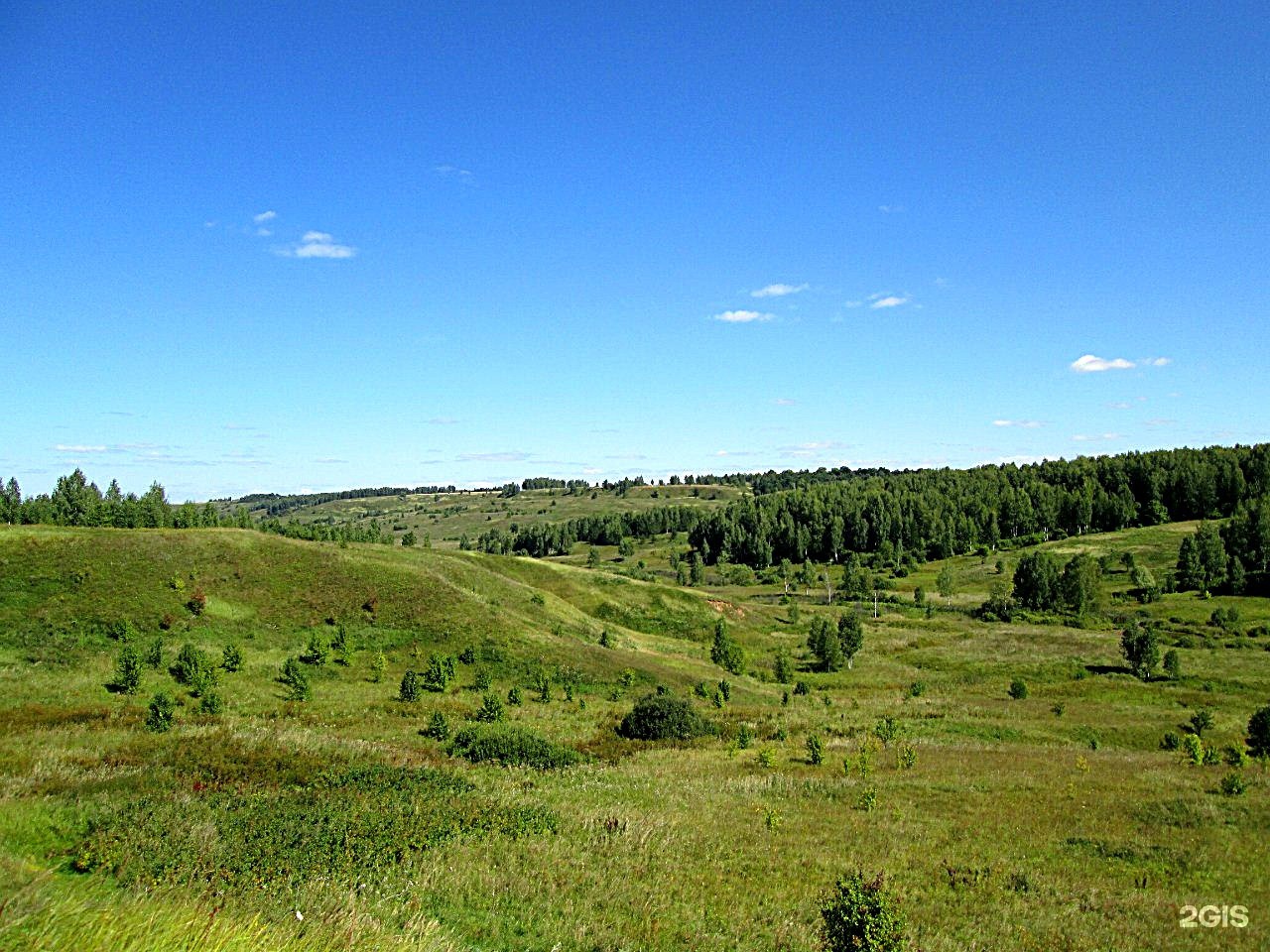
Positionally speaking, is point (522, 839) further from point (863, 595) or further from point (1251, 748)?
point (863, 595)

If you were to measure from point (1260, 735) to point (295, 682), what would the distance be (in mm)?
49558

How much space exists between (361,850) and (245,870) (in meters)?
2.42

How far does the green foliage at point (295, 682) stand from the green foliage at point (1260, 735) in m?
48.5

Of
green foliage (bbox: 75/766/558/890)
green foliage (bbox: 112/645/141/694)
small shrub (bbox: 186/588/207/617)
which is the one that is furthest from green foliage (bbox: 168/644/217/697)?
green foliage (bbox: 75/766/558/890)

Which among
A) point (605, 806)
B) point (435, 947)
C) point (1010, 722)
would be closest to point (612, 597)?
point (1010, 722)

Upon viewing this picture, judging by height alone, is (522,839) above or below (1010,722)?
above

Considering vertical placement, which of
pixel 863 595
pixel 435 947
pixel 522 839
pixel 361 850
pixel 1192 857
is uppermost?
pixel 435 947

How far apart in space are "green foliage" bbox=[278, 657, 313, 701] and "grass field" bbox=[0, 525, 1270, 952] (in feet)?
3.49

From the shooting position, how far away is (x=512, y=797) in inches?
784

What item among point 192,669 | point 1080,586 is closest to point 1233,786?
point 192,669

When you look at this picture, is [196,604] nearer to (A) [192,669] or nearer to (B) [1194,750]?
(A) [192,669]

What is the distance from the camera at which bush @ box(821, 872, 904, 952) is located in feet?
33.2

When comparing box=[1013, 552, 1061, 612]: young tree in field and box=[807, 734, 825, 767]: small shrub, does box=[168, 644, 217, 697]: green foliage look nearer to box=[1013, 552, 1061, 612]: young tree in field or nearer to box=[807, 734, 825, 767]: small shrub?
box=[807, 734, 825, 767]: small shrub

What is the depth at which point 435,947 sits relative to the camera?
721cm
